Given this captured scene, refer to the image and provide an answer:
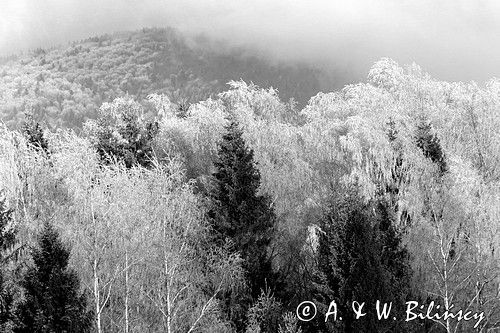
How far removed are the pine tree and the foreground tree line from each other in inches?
1.8

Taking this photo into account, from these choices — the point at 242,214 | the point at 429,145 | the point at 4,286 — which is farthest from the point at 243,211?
the point at 429,145

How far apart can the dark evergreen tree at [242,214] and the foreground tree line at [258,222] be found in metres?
0.06

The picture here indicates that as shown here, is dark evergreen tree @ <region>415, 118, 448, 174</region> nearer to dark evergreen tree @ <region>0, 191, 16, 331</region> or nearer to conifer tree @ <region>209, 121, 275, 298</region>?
conifer tree @ <region>209, 121, 275, 298</region>

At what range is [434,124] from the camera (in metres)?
32.3

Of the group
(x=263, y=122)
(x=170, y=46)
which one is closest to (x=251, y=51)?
(x=170, y=46)

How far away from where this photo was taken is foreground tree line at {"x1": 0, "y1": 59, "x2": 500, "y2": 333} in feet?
60.8

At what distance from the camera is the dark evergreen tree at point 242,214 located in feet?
74.9

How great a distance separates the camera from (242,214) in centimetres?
2345

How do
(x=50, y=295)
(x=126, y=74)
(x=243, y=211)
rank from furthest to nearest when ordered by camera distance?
(x=126, y=74), (x=243, y=211), (x=50, y=295)

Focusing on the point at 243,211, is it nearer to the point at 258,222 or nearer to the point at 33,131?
the point at 258,222

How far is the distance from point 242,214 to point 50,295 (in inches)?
346

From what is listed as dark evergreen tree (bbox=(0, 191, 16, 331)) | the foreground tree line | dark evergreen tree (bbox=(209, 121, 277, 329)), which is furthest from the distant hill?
dark evergreen tree (bbox=(0, 191, 16, 331))

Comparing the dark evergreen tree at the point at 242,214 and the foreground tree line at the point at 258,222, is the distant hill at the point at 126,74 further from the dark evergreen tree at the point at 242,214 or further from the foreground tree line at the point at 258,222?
the dark evergreen tree at the point at 242,214

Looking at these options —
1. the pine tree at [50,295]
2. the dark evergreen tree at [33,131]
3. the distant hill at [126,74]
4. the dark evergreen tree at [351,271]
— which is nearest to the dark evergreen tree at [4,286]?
the pine tree at [50,295]
